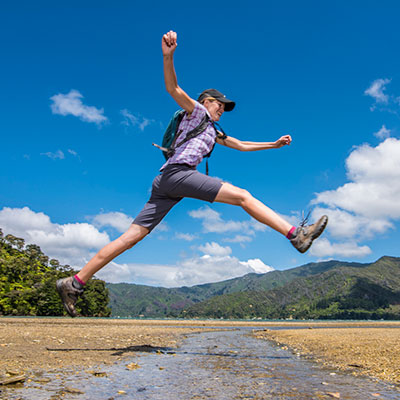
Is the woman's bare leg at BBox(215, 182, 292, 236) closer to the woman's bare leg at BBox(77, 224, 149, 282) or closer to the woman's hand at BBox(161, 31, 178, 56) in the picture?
the woman's bare leg at BBox(77, 224, 149, 282)

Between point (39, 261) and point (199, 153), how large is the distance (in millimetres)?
152094

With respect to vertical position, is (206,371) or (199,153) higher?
(199,153)

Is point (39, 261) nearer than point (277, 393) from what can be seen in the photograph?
No

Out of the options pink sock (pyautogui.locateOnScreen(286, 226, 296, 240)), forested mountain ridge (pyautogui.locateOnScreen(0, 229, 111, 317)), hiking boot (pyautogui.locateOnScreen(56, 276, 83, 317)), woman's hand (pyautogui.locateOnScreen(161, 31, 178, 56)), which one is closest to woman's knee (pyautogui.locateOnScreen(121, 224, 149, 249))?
hiking boot (pyautogui.locateOnScreen(56, 276, 83, 317))

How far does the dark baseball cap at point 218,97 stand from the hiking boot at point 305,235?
2.26 meters

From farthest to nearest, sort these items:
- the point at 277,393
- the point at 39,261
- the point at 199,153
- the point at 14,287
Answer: the point at 39,261 < the point at 14,287 < the point at 199,153 < the point at 277,393

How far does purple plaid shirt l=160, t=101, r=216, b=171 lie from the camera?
17.0 feet

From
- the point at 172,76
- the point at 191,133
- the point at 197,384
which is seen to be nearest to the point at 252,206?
the point at 191,133

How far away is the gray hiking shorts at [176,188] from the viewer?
5160 mm

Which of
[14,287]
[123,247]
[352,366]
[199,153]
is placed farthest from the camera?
[14,287]

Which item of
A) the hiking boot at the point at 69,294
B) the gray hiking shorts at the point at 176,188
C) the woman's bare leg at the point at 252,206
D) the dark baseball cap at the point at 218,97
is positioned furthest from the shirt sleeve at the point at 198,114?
the hiking boot at the point at 69,294

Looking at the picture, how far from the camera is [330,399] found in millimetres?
4070

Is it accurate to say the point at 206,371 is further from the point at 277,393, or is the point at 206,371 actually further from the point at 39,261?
the point at 39,261

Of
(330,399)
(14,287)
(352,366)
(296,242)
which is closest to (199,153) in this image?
(296,242)
